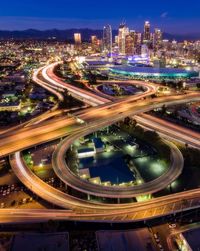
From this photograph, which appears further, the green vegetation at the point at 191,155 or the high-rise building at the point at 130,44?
the high-rise building at the point at 130,44

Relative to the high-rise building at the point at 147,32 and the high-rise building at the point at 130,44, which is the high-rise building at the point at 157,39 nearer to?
the high-rise building at the point at 147,32

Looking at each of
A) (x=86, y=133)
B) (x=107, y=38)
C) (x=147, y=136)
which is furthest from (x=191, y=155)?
(x=107, y=38)

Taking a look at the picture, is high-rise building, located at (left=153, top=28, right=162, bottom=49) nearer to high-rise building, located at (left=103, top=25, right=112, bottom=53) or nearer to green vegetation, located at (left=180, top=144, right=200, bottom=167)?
high-rise building, located at (left=103, top=25, right=112, bottom=53)

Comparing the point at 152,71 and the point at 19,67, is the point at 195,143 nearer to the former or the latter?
the point at 152,71

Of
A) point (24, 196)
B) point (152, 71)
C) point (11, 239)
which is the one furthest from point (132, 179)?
point (152, 71)

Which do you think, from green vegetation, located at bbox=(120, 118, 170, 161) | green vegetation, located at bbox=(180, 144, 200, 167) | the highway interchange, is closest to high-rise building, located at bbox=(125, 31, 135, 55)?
the highway interchange

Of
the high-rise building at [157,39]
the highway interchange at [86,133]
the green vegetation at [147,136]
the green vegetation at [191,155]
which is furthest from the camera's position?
the high-rise building at [157,39]

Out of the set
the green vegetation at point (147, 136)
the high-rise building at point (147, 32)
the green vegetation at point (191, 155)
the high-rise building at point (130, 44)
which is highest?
the high-rise building at point (147, 32)

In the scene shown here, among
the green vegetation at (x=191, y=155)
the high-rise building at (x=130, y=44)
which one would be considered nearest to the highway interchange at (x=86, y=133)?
the green vegetation at (x=191, y=155)
